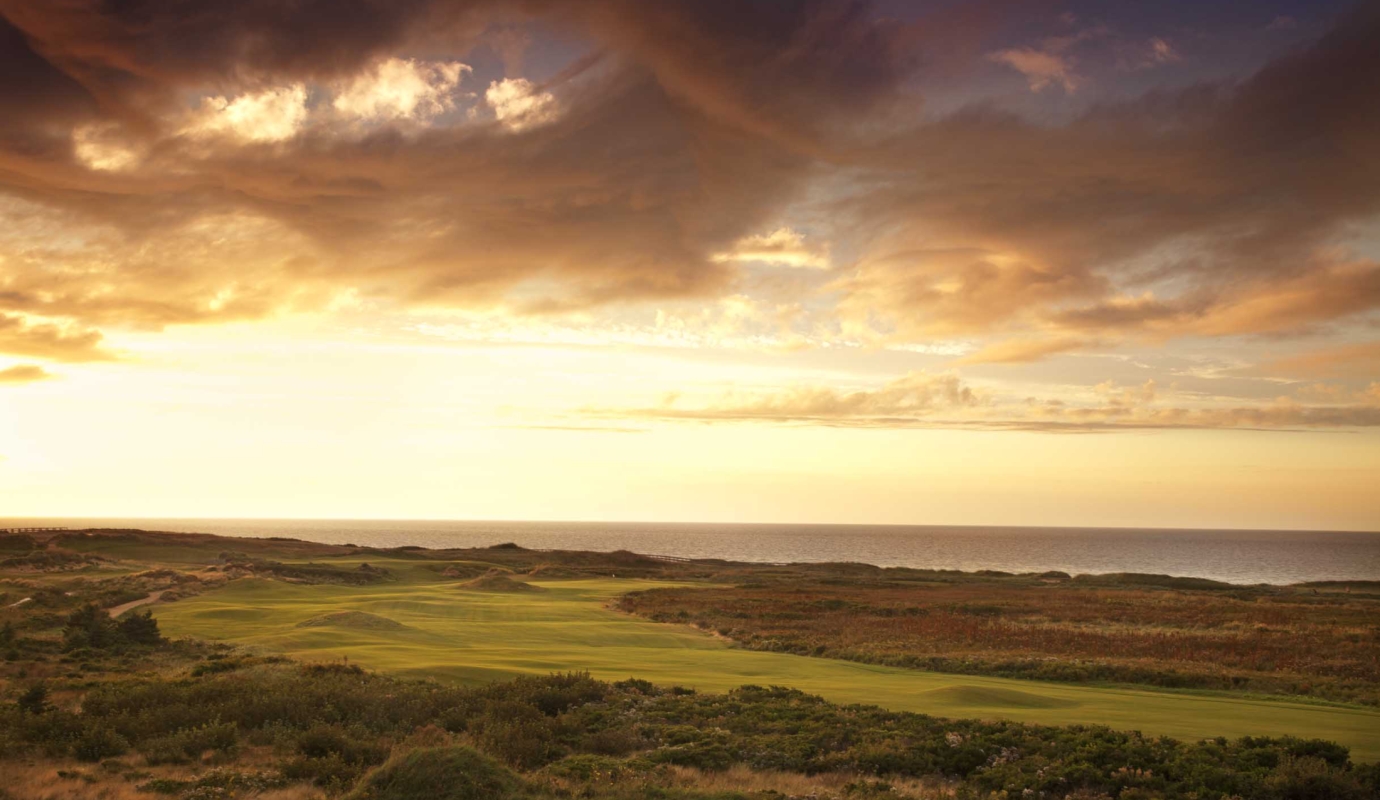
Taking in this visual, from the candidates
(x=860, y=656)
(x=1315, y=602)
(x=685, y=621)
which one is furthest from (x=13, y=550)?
(x=1315, y=602)

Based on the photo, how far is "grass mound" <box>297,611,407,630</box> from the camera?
132 feet

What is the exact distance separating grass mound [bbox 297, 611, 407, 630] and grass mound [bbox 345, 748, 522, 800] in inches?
1139

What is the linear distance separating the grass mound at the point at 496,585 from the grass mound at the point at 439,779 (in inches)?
2298

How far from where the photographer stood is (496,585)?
72.4m

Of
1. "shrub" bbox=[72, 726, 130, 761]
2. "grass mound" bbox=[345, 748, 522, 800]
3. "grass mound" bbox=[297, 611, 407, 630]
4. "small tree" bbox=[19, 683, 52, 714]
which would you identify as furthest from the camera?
"grass mound" bbox=[297, 611, 407, 630]

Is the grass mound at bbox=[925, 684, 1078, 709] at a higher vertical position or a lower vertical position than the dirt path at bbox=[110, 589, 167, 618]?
higher

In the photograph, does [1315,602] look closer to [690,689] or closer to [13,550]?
[690,689]

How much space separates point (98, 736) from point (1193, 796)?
21.8 m

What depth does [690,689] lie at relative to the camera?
2534cm

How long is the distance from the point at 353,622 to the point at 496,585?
32179 millimetres

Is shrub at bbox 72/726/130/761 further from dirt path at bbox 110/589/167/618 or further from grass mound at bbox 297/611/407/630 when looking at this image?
dirt path at bbox 110/589/167/618

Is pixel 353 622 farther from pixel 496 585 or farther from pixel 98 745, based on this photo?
pixel 496 585

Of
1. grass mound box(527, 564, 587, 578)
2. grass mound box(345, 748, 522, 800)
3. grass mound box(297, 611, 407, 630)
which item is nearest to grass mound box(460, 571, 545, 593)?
grass mound box(527, 564, 587, 578)

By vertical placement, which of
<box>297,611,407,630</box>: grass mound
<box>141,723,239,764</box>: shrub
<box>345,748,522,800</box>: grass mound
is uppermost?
<box>345,748,522,800</box>: grass mound
